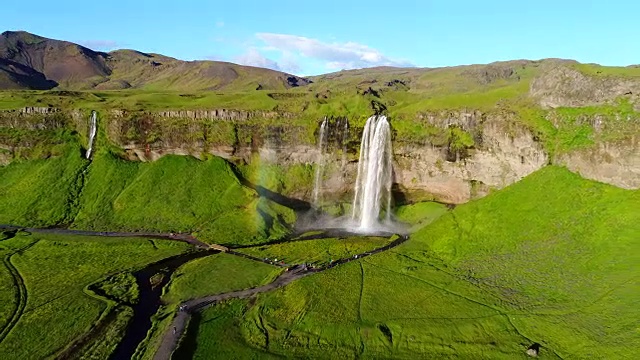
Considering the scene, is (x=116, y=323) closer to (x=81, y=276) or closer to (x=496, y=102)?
(x=81, y=276)

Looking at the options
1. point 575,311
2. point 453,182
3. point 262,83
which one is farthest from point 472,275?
point 262,83

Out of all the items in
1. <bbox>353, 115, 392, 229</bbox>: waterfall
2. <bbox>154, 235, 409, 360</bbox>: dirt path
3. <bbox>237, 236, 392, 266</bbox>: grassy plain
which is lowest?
<bbox>154, 235, 409, 360</bbox>: dirt path

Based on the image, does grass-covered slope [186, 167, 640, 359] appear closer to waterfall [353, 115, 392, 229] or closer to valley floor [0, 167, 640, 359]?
valley floor [0, 167, 640, 359]

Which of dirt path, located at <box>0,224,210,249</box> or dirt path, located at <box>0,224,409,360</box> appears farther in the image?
dirt path, located at <box>0,224,210,249</box>

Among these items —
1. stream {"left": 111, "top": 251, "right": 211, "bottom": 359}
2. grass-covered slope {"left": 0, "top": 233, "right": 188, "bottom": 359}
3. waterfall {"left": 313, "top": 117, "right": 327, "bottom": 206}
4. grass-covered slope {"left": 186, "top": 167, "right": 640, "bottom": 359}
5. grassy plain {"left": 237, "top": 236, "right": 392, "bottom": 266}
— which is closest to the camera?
grass-covered slope {"left": 186, "top": 167, "right": 640, "bottom": 359}

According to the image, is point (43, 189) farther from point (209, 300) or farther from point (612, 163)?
point (612, 163)

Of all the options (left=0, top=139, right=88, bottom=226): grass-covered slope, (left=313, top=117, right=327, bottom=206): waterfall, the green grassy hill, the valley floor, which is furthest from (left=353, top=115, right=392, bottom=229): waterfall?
(left=0, top=139, right=88, bottom=226): grass-covered slope
